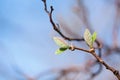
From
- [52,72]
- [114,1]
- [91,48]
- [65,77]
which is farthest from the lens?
[114,1]

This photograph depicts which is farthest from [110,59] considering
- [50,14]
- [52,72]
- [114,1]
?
[50,14]

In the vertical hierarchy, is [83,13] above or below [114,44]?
above

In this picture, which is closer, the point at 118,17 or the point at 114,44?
the point at 114,44

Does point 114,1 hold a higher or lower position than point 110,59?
higher

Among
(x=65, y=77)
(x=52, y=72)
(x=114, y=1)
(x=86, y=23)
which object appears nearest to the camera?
(x=65, y=77)

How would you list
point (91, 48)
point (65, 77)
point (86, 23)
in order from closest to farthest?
1. point (91, 48)
2. point (65, 77)
3. point (86, 23)

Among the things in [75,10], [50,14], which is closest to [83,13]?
[75,10]

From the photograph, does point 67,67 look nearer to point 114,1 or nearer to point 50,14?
point 114,1

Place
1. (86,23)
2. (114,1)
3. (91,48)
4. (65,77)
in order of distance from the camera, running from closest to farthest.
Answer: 1. (91,48)
2. (65,77)
3. (86,23)
4. (114,1)

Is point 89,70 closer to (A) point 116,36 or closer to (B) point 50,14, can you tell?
(A) point 116,36
